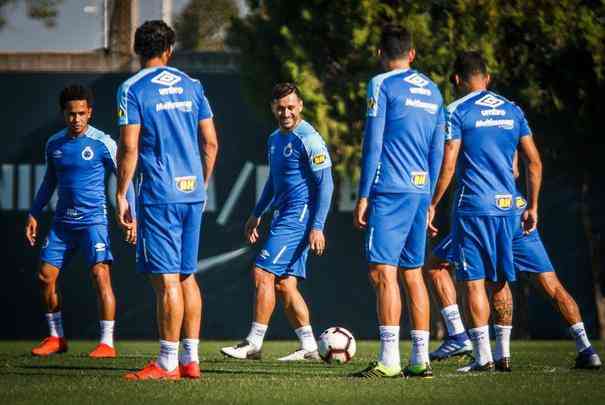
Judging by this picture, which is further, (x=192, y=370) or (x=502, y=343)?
(x=502, y=343)

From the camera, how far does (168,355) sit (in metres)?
9.23

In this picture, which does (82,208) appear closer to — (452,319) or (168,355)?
(452,319)

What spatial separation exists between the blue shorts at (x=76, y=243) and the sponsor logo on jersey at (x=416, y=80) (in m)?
4.45

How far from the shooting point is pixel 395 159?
9.42 meters

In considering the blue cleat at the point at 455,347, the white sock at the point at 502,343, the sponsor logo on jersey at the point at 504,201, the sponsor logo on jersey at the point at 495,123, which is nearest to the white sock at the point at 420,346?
the white sock at the point at 502,343

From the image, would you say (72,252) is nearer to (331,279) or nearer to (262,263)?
(262,263)

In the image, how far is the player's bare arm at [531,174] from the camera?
10586 millimetres

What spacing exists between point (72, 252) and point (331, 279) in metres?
6.40

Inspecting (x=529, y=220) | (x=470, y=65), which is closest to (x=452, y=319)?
(x=529, y=220)

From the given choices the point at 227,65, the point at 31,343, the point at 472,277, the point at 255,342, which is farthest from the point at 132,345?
the point at 472,277

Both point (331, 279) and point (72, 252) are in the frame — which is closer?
point (72, 252)

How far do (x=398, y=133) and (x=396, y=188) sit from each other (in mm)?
392

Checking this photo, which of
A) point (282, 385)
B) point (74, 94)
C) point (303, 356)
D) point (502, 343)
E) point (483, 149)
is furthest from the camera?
point (74, 94)

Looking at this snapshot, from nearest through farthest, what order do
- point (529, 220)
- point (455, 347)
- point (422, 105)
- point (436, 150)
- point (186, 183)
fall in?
point (186, 183) → point (422, 105) → point (436, 150) → point (529, 220) → point (455, 347)
